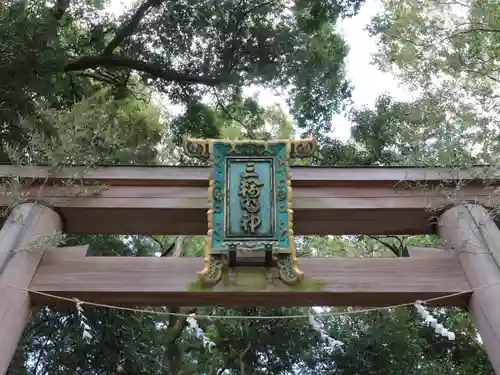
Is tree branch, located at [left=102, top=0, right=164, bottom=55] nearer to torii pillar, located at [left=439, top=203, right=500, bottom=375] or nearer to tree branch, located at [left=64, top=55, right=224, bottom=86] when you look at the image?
tree branch, located at [left=64, top=55, right=224, bottom=86]

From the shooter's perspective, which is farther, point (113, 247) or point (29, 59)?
point (113, 247)

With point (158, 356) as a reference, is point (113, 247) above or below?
above

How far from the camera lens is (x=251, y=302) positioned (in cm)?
333

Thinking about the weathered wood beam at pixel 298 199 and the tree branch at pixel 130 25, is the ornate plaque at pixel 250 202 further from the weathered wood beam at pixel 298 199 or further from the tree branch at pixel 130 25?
the tree branch at pixel 130 25

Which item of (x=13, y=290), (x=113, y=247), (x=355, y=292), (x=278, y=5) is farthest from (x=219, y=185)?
(x=278, y=5)

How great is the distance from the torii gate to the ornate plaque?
0.51 feet

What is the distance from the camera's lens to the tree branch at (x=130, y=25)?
21.4 ft

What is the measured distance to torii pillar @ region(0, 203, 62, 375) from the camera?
3.03 metres

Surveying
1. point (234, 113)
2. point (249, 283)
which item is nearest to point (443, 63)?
point (234, 113)

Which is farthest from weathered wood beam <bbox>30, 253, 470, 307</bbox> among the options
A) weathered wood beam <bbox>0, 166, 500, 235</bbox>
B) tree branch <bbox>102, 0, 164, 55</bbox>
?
tree branch <bbox>102, 0, 164, 55</bbox>

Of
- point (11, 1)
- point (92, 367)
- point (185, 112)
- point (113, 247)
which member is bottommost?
point (92, 367)

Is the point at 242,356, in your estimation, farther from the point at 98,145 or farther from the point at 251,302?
the point at 98,145

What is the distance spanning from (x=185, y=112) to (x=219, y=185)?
366 centimetres

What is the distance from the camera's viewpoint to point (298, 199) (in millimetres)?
3740
